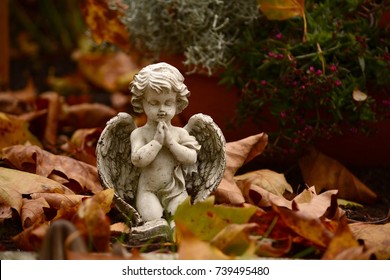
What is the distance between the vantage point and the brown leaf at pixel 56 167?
263cm

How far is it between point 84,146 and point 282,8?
95 cm

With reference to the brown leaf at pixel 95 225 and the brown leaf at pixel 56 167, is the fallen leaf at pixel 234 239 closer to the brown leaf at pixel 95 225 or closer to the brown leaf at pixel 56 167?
the brown leaf at pixel 95 225

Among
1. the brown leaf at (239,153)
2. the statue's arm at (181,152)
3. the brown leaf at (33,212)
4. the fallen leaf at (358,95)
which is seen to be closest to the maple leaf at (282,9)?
the fallen leaf at (358,95)

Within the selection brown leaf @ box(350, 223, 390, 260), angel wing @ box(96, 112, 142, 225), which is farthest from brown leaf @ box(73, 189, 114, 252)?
brown leaf @ box(350, 223, 390, 260)

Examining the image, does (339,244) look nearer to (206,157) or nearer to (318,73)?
(206,157)

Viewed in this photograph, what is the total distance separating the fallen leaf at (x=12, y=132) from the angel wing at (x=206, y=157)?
104 cm

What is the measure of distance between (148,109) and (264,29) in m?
1.03

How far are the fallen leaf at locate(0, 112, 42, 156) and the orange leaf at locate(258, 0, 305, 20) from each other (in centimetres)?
108

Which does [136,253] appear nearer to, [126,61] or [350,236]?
[350,236]

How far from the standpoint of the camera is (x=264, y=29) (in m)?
3.09

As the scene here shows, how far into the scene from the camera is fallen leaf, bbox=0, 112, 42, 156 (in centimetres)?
313

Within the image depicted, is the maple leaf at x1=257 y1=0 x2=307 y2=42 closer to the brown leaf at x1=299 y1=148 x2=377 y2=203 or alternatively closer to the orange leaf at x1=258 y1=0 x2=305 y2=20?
the orange leaf at x1=258 y1=0 x2=305 y2=20

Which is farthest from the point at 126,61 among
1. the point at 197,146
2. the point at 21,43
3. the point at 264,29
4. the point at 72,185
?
the point at 197,146

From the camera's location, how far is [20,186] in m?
2.42
